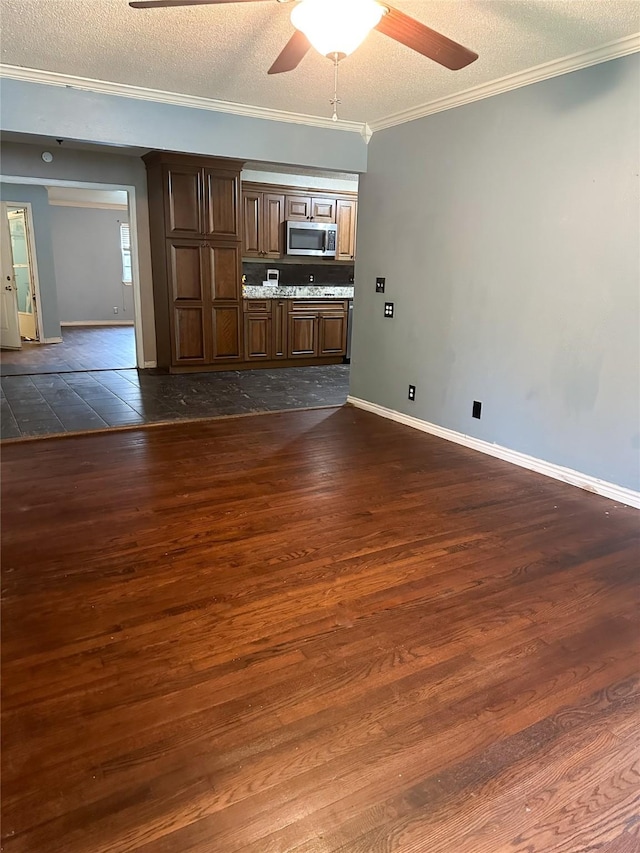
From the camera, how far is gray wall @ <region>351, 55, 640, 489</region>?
3.07 metres

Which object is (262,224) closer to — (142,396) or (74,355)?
(142,396)

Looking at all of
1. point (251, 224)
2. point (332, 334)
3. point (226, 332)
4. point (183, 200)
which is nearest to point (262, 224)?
point (251, 224)

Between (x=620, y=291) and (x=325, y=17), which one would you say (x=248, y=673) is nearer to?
(x=325, y=17)

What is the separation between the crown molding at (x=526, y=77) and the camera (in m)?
2.88

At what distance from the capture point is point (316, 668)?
182 cm

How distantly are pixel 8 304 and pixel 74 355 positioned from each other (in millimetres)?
1414

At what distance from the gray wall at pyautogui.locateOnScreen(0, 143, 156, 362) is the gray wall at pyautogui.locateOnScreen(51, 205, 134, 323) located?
511cm

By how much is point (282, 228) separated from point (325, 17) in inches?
211

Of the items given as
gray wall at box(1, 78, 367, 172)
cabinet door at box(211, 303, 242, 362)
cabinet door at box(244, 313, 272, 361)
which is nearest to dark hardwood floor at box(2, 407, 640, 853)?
gray wall at box(1, 78, 367, 172)

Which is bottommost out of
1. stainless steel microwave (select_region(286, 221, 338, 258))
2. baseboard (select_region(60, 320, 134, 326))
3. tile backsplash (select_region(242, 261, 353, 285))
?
baseboard (select_region(60, 320, 134, 326))

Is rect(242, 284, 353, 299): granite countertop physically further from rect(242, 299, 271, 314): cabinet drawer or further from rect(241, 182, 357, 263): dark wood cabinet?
rect(241, 182, 357, 263): dark wood cabinet

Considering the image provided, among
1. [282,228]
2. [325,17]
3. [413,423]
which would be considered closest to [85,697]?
[325,17]

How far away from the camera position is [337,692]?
1.72 meters

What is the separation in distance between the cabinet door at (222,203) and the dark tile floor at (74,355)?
6.74 ft
